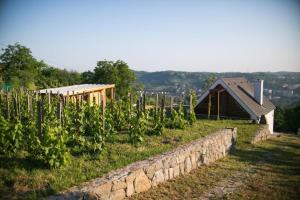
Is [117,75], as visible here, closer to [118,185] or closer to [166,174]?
[166,174]

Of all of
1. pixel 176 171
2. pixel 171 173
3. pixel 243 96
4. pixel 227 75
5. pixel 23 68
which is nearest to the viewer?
pixel 171 173

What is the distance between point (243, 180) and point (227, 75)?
62.2m

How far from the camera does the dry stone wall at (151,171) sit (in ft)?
20.9

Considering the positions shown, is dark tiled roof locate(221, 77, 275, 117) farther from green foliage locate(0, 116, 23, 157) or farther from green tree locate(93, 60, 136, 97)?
green foliage locate(0, 116, 23, 157)

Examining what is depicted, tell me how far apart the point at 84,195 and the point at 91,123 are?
14.0ft

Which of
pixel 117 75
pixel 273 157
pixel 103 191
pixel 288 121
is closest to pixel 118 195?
pixel 103 191

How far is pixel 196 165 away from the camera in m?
10.4

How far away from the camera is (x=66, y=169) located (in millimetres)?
7152

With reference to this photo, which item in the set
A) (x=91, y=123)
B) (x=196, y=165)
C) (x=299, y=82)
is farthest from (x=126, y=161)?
(x=299, y=82)

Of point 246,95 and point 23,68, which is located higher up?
point 23,68

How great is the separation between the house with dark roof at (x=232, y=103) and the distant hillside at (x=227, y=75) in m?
9.44

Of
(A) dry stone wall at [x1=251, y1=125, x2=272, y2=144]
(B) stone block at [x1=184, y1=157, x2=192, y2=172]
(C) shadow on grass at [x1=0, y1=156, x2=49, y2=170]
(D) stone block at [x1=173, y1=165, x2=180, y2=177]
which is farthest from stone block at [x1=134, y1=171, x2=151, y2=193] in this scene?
(A) dry stone wall at [x1=251, y1=125, x2=272, y2=144]

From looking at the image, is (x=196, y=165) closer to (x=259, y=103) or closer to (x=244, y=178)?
(x=244, y=178)

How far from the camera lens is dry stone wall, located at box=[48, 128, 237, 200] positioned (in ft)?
20.9
